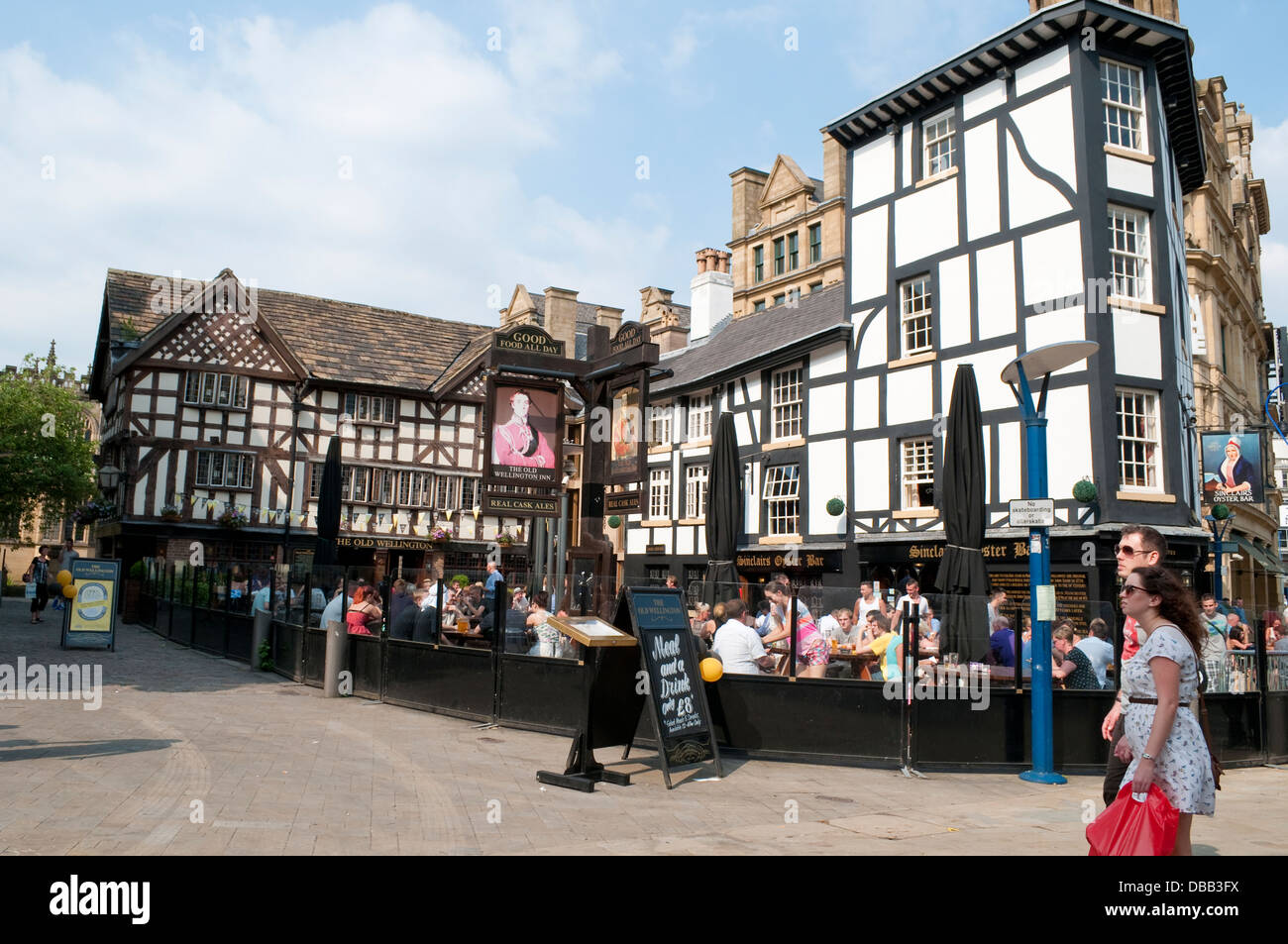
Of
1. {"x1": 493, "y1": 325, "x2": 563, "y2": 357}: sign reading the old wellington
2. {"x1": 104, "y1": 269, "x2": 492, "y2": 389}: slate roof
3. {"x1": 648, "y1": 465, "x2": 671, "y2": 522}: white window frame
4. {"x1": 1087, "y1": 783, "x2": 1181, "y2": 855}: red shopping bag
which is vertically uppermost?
{"x1": 104, "y1": 269, "x2": 492, "y2": 389}: slate roof

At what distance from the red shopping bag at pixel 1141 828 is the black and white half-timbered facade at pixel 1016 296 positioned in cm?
1552

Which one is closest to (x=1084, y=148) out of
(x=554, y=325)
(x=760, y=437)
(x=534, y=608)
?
(x=760, y=437)

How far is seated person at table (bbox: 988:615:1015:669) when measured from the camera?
34.7ft

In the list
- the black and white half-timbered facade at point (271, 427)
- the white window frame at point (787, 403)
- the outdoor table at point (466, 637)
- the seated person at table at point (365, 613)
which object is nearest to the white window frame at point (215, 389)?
the black and white half-timbered facade at point (271, 427)

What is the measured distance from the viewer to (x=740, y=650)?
10.8 m

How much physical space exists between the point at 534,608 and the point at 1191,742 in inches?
323

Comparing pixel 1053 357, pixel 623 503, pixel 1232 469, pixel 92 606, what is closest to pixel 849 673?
pixel 1053 357

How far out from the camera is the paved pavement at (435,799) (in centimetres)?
641

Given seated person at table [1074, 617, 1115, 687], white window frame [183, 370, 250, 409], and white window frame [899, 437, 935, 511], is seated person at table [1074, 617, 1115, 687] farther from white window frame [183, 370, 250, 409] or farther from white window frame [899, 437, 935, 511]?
white window frame [183, 370, 250, 409]

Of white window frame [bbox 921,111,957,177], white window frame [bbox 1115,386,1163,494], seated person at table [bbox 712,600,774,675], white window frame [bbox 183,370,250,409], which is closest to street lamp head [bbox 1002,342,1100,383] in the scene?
seated person at table [bbox 712,600,774,675]

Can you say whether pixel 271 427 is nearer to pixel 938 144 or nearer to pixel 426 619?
pixel 938 144

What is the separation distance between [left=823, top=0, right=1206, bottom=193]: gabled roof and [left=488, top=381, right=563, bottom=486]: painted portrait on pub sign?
13269mm

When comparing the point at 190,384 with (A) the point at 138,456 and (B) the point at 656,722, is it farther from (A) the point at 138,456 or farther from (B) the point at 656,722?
(B) the point at 656,722

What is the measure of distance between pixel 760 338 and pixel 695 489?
210 inches
